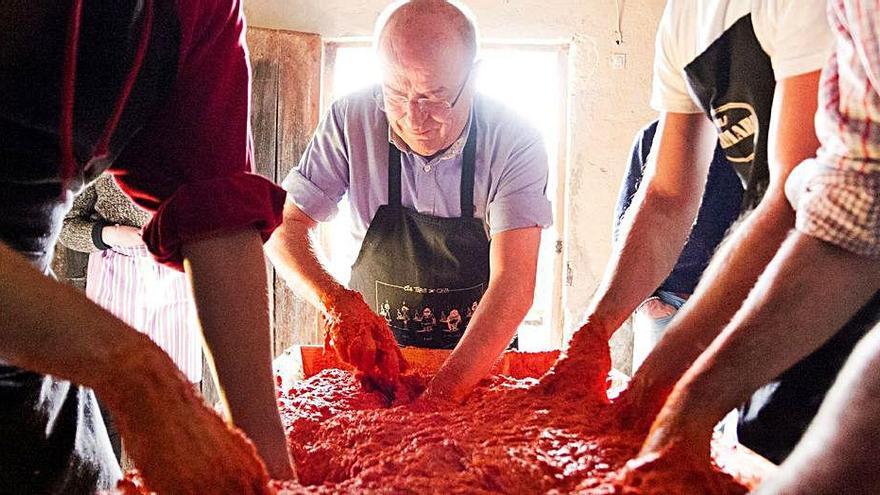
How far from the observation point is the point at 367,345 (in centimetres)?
147

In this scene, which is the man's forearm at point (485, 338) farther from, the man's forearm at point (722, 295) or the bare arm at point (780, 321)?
the bare arm at point (780, 321)

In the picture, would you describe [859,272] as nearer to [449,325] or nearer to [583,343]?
[583,343]

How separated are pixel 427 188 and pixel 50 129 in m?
1.35

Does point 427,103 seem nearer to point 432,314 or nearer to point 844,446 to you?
point 432,314

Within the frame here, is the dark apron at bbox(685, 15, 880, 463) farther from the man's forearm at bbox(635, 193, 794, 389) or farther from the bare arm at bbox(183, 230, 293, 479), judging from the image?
the bare arm at bbox(183, 230, 293, 479)

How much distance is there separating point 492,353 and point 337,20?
2.56 m

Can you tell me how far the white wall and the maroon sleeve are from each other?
2850 mm

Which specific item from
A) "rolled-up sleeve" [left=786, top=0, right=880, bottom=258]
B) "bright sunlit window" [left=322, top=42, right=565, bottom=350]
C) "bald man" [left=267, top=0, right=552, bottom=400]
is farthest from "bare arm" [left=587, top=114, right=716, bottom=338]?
"bright sunlit window" [left=322, top=42, right=565, bottom=350]

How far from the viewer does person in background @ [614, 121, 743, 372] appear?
205cm

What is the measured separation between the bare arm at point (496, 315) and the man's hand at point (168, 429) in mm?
825

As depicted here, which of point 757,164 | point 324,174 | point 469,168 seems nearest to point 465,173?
point 469,168

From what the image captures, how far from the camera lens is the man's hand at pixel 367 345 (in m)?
1.46

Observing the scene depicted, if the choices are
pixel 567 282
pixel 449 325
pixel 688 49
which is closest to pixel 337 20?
pixel 567 282

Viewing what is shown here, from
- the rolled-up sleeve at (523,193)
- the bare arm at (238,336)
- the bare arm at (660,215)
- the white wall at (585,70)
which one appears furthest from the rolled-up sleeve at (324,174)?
the white wall at (585,70)
